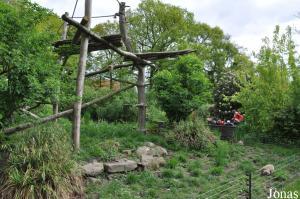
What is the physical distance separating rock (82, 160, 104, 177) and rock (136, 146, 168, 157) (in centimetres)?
115

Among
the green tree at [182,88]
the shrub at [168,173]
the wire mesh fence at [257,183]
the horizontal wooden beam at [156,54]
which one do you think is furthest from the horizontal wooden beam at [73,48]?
the wire mesh fence at [257,183]

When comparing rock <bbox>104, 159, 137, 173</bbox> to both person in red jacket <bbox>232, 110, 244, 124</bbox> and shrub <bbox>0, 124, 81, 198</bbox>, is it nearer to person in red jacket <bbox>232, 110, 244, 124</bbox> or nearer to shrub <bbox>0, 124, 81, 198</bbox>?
shrub <bbox>0, 124, 81, 198</bbox>

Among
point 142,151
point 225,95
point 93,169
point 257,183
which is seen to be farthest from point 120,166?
point 225,95

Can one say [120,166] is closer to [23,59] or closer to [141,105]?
[23,59]

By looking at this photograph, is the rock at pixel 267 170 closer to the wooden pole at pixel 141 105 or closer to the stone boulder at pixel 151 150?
the stone boulder at pixel 151 150

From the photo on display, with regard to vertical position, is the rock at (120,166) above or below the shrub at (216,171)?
above

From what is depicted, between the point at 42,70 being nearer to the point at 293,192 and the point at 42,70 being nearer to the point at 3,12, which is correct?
the point at 3,12

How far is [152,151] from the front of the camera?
7.71 metres

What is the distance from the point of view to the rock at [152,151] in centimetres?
750

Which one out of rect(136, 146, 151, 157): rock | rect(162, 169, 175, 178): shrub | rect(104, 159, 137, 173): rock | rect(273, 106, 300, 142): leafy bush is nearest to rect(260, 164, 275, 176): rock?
rect(162, 169, 175, 178): shrub

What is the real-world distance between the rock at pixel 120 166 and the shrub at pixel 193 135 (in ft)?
7.25

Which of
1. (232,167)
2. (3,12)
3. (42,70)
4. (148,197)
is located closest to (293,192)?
(232,167)

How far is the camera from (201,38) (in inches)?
1182

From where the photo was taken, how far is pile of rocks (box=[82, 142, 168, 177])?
6244mm
